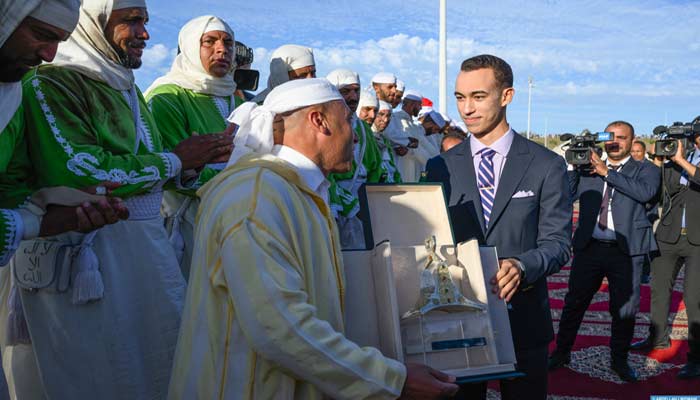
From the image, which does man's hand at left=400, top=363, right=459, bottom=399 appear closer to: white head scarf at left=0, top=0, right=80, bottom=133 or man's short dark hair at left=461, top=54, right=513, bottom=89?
man's short dark hair at left=461, top=54, right=513, bottom=89

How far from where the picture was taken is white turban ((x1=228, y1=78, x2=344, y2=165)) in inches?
71.8

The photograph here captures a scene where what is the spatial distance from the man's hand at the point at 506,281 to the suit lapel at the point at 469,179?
18.2 inches

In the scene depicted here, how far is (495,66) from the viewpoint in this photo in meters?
2.59

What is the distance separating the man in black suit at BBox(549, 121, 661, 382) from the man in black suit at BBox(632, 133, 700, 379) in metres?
0.29

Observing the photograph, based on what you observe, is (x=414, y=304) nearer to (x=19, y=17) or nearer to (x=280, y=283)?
(x=280, y=283)

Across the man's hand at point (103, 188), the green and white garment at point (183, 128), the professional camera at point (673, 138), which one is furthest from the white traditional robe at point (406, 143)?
the man's hand at point (103, 188)

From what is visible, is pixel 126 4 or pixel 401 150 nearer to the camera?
pixel 126 4

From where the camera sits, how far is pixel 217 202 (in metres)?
1.67

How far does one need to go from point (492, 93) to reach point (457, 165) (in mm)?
361

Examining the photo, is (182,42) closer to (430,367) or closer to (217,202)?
(217,202)

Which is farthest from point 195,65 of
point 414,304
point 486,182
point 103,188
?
point 414,304

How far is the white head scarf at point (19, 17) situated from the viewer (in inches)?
70.6

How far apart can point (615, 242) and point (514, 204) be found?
A: 10.3 ft

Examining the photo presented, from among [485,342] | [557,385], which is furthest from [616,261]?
[485,342]
